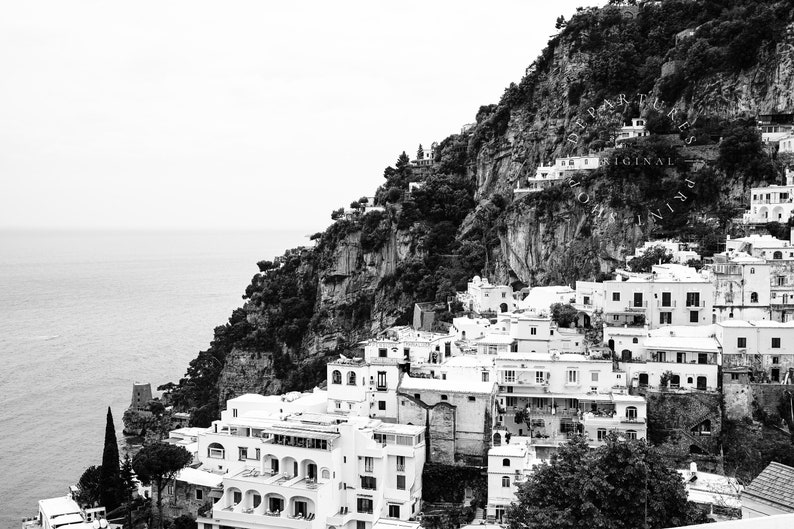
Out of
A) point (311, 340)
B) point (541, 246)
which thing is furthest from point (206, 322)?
point (541, 246)

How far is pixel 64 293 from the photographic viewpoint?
153 metres

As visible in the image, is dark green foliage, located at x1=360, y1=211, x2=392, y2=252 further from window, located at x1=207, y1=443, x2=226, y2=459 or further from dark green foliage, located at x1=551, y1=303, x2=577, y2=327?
window, located at x1=207, y1=443, x2=226, y2=459

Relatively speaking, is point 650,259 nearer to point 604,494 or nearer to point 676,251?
point 676,251

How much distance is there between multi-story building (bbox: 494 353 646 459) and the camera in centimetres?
3572

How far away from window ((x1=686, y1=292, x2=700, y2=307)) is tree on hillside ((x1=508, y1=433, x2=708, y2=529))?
17.9 metres

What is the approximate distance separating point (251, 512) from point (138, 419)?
39769 millimetres

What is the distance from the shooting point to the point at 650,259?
48.7 metres

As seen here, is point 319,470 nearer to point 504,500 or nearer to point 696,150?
point 504,500

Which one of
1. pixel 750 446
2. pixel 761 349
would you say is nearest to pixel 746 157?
pixel 761 349

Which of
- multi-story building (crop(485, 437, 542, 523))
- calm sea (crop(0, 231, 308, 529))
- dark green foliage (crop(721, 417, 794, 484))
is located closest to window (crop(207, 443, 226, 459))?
multi-story building (crop(485, 437, 542, 523))

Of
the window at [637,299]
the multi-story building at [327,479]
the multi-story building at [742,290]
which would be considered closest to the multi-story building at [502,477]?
the multi-story building at [327,479]

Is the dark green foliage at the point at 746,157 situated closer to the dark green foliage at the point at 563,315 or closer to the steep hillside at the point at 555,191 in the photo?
the steep hillside at the point at 555,191

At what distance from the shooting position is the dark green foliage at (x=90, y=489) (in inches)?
1563

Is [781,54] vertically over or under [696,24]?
under
